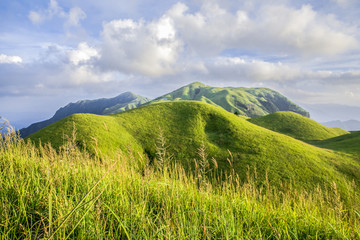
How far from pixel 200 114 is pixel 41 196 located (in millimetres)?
48634

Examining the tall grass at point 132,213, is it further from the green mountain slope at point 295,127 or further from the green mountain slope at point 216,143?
the green mountain slope at point 295,127

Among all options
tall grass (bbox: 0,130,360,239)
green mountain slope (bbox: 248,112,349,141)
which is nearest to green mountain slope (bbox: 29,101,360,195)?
tall grass (bbox: 0,130,360,239)

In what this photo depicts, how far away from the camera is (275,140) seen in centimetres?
4019

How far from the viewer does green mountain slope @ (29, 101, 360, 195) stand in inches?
1182

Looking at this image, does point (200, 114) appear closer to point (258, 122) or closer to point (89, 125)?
point (89, 125)

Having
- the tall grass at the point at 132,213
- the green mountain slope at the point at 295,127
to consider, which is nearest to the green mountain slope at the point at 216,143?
A: the tall grass at the point at 132,213

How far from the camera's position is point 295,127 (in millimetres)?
81188

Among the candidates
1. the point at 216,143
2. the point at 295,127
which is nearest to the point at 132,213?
the point at 216,143

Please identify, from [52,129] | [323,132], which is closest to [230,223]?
[52,129]

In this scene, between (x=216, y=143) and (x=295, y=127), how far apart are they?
6183 centimetres

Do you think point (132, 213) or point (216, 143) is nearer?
point (132, 213)

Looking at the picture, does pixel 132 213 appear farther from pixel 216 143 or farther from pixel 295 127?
pixel 295 127

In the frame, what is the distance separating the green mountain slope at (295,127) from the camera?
75938 millimetres

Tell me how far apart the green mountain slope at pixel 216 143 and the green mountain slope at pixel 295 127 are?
3996 centimetres
